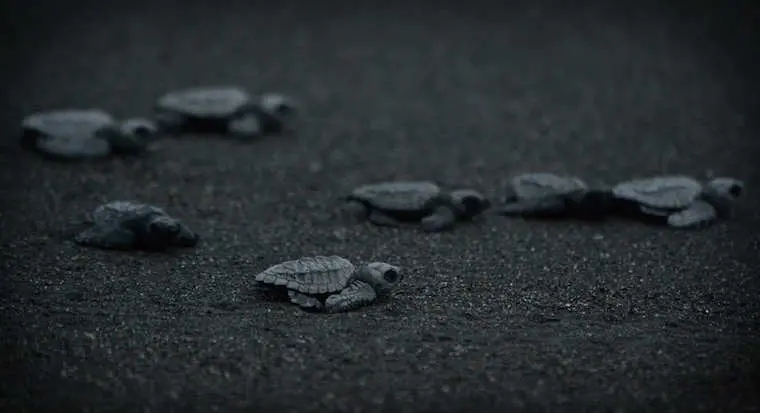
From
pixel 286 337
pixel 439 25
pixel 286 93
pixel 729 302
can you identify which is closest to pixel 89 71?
pixel 286 93

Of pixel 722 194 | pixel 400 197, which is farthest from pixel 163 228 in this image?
pixel 722 194

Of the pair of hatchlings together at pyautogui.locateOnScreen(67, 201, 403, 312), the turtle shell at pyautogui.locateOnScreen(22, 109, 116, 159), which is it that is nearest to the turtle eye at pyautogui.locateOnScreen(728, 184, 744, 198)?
the pair of hatchlings together at pyautogui.locateOnScreen(67, 201, 403, 312)

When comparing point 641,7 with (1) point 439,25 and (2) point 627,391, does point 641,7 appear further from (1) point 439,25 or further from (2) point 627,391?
(2) point 627,391

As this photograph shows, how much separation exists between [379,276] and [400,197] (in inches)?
33.1

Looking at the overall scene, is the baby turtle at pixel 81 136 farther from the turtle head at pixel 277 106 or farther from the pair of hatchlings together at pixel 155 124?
the turtle head at pixel 277 106

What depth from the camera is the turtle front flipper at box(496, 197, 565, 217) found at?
409 cm

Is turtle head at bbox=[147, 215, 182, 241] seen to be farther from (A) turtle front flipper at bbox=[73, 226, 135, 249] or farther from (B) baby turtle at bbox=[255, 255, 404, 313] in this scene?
(B) baby turtle at bbox=[255, 255, 404, 313]

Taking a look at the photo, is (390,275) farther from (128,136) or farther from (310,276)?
(128,136)

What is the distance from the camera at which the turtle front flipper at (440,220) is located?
3.93m

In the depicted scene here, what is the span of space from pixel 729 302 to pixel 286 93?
3833mm

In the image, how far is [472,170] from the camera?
489cm

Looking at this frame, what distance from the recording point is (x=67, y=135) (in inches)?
192

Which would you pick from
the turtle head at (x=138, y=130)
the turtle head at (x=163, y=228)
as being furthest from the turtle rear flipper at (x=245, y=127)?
the turtle head at (x=163, y=228)

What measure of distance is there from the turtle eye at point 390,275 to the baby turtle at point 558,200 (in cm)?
109
